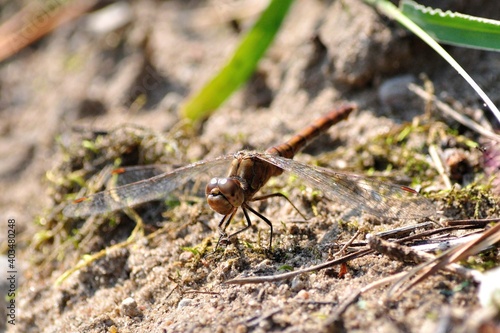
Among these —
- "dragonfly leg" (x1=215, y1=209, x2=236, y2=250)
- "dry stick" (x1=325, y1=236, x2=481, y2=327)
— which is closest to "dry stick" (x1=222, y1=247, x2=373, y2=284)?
"dry stick" (x1=325, y1=236, x2=481, y2=327)

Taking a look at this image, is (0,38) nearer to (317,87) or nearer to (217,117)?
(217,117)

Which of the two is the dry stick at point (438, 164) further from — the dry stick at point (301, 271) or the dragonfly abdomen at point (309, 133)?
the dry stick at point (301, 271)

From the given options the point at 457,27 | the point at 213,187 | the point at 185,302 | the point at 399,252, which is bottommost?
the point at 399,252

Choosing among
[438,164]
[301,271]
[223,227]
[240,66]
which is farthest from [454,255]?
[240,66]

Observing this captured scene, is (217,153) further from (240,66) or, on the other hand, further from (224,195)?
(224,195)

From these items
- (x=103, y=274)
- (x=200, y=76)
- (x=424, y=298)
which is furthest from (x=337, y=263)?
(x=200, y=76)

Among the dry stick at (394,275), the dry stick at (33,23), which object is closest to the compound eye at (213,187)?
the dry stick at (394,275)
